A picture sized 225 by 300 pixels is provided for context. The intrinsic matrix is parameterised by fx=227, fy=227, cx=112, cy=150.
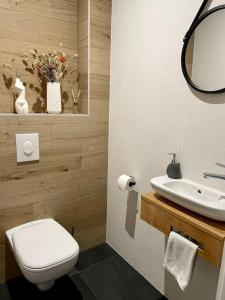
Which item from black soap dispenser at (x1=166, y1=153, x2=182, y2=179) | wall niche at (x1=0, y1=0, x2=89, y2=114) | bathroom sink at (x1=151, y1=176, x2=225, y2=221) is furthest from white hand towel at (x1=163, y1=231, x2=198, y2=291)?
wall niche at (x1=0, y1=0, x2=89, y2=114)

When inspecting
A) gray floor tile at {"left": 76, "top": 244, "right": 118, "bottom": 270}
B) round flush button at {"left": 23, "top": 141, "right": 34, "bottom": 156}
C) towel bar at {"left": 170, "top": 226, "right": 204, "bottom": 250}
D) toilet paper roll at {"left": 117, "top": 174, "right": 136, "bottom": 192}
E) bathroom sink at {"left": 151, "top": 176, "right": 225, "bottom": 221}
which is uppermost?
round flush button at {"left": 23, "top": 141, "right": 34, "bottom": 156}

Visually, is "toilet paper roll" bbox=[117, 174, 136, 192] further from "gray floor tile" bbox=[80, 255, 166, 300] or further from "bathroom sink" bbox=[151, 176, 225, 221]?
"gray floor tile" bbox=[80, 255, 166, 300]

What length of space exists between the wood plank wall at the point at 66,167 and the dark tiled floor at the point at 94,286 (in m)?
0.17

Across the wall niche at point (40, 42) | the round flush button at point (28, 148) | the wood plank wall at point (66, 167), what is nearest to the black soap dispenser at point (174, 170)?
the wood plank wall at point (66, 167)

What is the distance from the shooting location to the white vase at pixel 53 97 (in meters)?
1.77

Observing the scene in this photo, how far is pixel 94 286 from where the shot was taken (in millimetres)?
1730

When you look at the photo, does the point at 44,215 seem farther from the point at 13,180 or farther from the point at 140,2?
the point at 140,2

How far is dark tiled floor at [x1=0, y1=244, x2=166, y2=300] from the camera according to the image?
164cm

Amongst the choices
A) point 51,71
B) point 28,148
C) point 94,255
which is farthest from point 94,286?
point 51,71

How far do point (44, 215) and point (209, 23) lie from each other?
1.72 metres

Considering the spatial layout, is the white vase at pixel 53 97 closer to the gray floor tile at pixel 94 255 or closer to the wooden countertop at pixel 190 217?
the wooden countertop at pixel 190 217

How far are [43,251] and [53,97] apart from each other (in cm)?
111

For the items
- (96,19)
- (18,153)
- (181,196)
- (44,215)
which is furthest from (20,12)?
(181,196)

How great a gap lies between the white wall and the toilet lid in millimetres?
610
